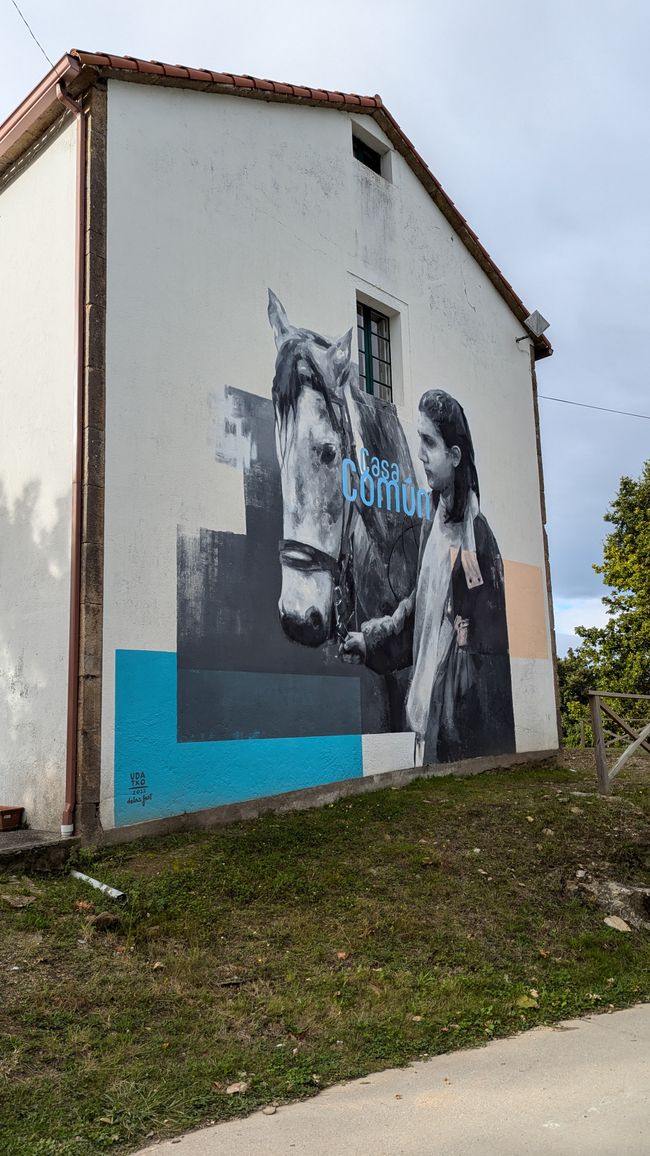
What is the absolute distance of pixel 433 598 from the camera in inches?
476

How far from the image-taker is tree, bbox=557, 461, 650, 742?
25.2 m

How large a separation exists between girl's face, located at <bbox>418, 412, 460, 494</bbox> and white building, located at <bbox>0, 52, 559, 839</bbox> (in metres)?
0.05

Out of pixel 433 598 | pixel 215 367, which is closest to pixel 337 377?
pixel 215 367

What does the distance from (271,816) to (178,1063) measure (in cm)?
464

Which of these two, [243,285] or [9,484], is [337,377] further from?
[9,484]

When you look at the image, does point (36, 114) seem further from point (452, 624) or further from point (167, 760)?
point (452, 624)

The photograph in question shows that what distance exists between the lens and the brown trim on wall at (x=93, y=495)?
24.3ft

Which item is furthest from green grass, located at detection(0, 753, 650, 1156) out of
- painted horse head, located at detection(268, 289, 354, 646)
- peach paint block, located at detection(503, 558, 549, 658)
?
peach paint block, located at detection(503, 558, 549, 658)

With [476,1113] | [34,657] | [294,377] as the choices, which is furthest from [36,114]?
A: [476,1113]

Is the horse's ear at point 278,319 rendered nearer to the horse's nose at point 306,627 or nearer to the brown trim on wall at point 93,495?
the brown trim on wall at point 93,495

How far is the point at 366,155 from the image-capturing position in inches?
503

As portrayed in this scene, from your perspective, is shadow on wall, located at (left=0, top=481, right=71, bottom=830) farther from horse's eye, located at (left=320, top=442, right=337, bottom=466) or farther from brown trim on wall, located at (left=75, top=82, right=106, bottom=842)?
horse's eye, located at (left=320, top=442, right=337, bottom=466)

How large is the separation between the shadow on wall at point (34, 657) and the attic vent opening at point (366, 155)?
7.24 metres

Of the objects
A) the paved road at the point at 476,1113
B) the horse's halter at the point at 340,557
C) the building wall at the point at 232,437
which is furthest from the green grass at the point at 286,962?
the horse's halter at the point at 340,557
